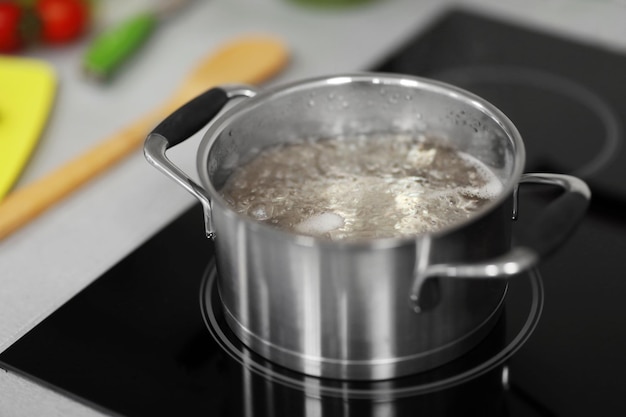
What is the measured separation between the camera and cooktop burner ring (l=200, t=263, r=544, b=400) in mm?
665

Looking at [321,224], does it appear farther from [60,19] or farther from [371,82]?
Result: [60,19]

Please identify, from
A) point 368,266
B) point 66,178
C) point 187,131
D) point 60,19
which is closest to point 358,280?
point 368,266

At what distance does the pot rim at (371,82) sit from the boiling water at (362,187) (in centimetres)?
2

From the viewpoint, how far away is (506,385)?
670mm

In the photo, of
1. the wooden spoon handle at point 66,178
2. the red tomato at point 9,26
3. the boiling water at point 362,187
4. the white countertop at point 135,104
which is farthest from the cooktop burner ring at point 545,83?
the red tomato at point 9,26

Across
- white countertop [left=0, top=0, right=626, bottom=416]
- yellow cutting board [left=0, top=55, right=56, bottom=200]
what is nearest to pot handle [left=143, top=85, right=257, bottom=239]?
white countertop [left=0, top=0, right=626, bottom=416]

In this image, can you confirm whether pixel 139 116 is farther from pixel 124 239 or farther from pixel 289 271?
pixel 289 271

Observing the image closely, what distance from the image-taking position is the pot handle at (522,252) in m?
0.56

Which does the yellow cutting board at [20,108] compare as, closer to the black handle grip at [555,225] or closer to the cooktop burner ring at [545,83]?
the cooktop burner ring at [545,83]

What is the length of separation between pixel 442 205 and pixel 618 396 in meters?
0.19

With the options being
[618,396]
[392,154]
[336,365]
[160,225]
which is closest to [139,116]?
[160,225]

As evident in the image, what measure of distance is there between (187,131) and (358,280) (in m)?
0.23

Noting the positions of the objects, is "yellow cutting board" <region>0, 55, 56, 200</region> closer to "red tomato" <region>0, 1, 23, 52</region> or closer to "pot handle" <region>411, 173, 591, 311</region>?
"red tomato" <region>0, 1, 23, 52</region>

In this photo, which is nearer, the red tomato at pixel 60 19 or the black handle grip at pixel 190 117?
the black handle grip at pixel 190 117
